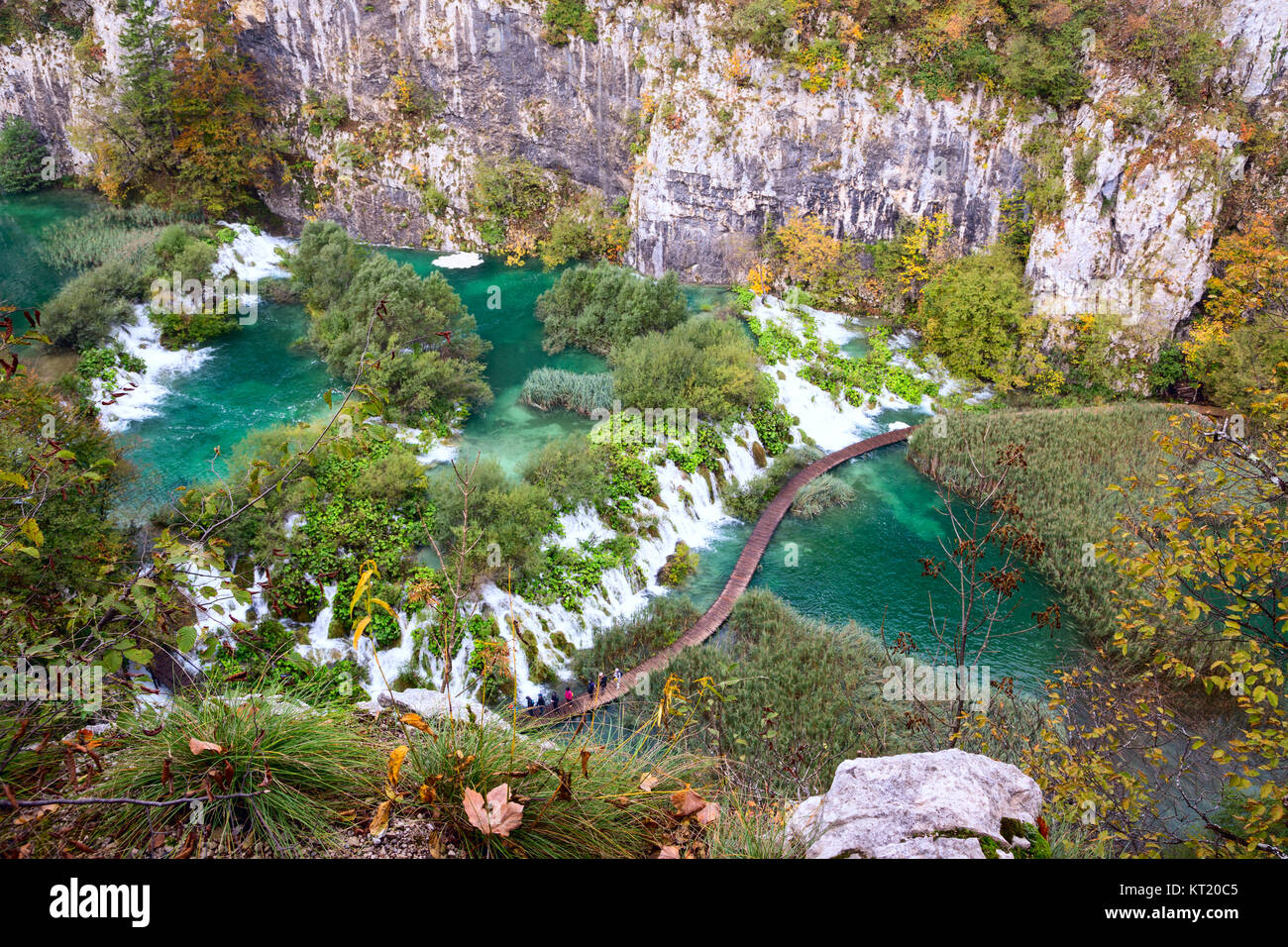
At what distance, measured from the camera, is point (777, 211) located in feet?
80.9

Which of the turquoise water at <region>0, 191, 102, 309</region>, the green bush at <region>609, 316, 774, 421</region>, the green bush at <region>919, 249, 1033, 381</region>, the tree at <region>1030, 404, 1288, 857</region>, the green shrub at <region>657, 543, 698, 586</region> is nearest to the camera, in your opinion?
the tree at <region>1030, 404, 1288, 857</region>

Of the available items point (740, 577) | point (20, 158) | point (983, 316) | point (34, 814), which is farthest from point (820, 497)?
point (20, 158)

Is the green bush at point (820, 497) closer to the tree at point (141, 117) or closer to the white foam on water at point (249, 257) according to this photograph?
the white foam on water at point (249, 257)

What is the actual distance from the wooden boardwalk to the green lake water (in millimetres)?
264

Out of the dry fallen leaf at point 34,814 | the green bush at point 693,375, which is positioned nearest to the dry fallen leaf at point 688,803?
the dry fallen leaf at point 34,814

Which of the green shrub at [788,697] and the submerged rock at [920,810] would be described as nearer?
the submerged rock at [920,810]

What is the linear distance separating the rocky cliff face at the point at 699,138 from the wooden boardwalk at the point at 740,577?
7.73 metres

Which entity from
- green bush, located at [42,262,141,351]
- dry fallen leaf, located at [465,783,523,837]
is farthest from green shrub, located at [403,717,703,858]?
green bush, located at [42,262,141,351]

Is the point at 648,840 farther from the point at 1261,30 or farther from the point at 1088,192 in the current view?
the point at 1261,30

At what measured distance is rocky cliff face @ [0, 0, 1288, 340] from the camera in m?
19.6

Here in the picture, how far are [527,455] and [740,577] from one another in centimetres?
540

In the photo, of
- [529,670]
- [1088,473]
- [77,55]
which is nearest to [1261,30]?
[1088,473]

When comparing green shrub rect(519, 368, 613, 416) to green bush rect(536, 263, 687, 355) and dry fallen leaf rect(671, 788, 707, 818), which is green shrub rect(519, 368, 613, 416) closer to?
green bush rect(536, 263, 687, 355)

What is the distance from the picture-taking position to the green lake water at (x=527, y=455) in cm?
1383
